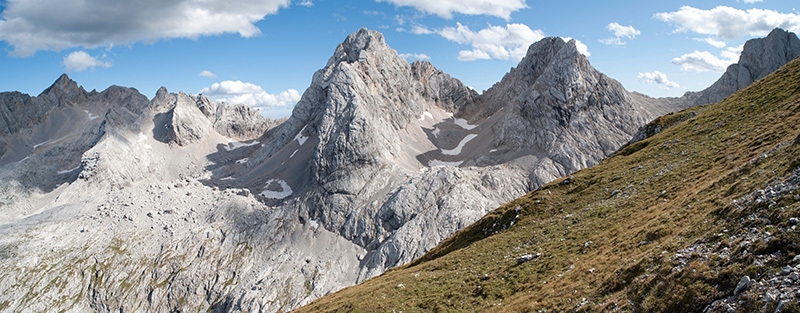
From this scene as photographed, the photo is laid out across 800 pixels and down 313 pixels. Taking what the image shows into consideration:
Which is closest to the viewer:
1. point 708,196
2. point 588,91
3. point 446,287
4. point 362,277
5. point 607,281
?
point 607,281

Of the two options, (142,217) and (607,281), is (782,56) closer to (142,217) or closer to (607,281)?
(607,281)

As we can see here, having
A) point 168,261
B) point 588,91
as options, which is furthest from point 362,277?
point 588,91

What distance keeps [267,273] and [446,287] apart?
12567 cm

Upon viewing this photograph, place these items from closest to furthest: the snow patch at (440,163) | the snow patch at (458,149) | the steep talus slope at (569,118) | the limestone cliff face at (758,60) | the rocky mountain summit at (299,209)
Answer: the rocky mountain summit at (299,209) → the steep talus slope at (569,118) → the snow patch at (440,163) → the limestone cliff face at (758,60) → the snow patch at (458,149)

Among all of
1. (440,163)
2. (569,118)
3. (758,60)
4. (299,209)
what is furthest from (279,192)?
(758,60)

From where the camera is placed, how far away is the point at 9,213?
179 m

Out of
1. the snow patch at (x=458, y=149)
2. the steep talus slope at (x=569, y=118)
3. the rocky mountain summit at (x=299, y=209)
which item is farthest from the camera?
the snow patch at (x=458, y=149)

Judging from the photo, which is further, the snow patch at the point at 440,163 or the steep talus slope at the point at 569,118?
the snow patch at the point at 440,163

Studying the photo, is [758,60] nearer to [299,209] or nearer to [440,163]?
[440,163]

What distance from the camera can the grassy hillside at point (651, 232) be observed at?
1848cm

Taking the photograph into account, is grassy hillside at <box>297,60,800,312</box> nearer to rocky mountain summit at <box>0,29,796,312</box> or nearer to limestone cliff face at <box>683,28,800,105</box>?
rocky mountain summit at <box>0,29,796,312</box>

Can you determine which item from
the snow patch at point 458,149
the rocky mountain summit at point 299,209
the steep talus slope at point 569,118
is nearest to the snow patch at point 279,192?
the rocky mountain summit at point 299,209

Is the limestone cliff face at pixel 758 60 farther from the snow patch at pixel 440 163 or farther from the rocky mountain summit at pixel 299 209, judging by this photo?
the snow patch at pixel 440 163

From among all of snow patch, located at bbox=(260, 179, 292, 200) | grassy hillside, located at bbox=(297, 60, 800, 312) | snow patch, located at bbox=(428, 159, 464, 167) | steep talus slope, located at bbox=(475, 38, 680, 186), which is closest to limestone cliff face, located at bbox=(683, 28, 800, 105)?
steep talus slope, located at bbox=(475, 38, 680, 186)
